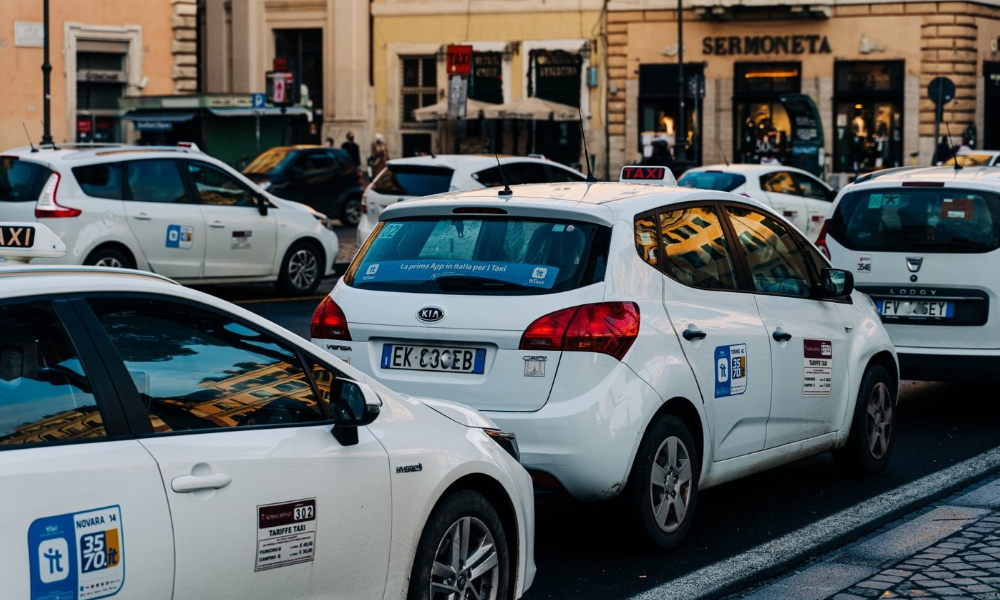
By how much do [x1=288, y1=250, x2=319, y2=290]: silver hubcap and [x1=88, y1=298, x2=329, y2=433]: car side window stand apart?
13.2 meters

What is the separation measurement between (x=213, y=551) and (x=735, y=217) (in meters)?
4.08

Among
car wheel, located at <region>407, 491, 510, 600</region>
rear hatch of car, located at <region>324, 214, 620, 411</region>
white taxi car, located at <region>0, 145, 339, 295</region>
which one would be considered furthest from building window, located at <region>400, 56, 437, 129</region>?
car wheel, located at <region>407, 491, 510, 600</region>

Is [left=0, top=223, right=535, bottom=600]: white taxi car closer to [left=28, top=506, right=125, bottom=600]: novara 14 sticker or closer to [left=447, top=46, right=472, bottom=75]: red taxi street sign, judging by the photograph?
[left=28, top=506, right=125, bottom=600]: novara 14 sticker

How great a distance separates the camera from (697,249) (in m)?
7.13

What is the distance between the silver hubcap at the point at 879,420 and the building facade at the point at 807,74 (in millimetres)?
33545

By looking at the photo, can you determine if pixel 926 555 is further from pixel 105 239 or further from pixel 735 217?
pixel 105 239

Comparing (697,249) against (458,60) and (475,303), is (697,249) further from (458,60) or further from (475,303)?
(458,60)

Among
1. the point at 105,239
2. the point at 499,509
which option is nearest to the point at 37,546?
the point at 499,509

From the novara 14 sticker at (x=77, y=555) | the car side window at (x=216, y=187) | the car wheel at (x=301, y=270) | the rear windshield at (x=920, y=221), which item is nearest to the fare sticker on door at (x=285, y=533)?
the novara 14 sticker at (x=77, y=555)

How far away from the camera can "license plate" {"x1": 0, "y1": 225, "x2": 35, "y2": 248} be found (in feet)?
15.1

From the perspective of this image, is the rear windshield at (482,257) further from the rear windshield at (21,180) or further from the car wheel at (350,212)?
the car wheel at (350,212)

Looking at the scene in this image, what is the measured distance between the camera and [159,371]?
13.8ft

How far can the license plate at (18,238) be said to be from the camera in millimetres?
4590

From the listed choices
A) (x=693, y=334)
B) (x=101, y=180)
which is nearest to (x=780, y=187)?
(x=101, y=180)
